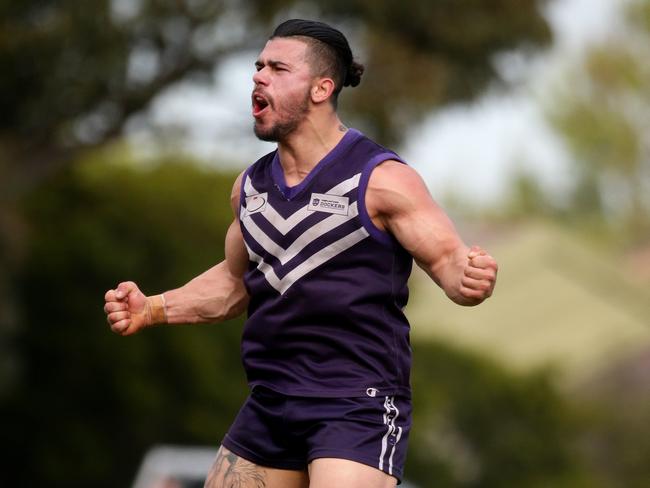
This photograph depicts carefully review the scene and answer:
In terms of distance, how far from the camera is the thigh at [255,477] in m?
6.73

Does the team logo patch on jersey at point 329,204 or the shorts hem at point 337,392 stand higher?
the team logo patch on jersey at point 329,204

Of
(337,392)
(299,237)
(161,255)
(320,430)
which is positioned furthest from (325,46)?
(161,255)

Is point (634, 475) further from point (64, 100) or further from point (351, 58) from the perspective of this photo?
point (351, 58)

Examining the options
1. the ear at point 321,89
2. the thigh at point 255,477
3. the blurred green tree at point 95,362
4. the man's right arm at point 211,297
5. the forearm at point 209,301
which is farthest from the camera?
the blurred green tree at point 95,362

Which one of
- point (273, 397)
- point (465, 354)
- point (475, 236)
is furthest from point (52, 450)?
point (475, 236)

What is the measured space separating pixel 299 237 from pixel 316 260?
116mm

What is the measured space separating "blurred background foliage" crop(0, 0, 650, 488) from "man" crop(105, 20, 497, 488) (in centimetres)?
495

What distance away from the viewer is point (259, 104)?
6.81m

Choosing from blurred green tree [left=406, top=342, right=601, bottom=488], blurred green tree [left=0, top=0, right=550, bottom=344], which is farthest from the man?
blurred green tree [left=406, top=342, right=601, bottom=488]

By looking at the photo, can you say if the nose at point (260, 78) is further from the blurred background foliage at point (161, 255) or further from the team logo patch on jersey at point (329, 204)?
the blurred background foliage at point (161, 255)

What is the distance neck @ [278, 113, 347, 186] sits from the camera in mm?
6797

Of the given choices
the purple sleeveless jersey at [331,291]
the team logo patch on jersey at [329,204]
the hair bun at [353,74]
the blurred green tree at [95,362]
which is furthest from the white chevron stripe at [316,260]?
the blurred green tree at [95,362]

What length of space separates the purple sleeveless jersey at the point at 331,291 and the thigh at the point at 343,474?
276 mm

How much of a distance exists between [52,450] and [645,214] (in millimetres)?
42064
